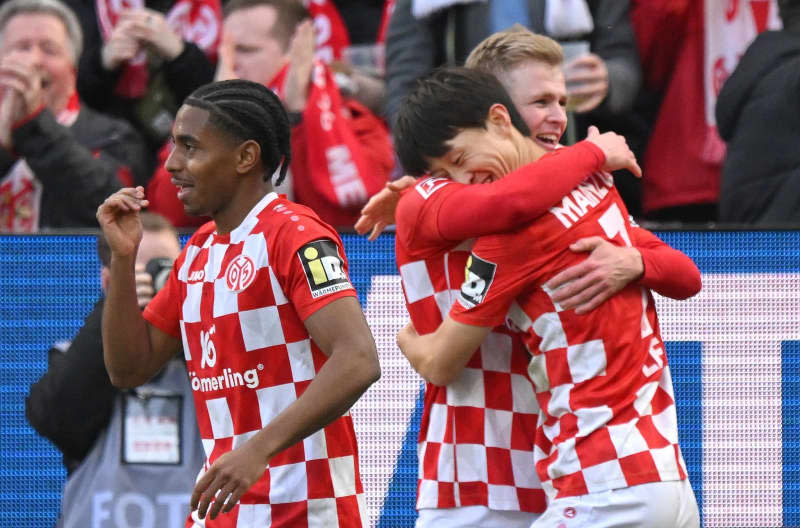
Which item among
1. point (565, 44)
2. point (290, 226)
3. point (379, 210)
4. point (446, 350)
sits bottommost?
point (446, 350)

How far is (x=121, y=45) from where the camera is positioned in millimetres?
6082

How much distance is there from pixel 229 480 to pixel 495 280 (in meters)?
0.82

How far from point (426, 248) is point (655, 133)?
2799 millimetres

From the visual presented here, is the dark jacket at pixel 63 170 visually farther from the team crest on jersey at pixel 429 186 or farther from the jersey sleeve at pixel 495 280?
the jersey sleeve at pixel 495 280

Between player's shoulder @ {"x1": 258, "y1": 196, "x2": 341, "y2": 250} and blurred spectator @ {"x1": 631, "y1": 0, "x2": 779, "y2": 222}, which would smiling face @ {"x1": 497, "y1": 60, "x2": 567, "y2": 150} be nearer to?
player's shoulder @ {"x1": 258, "y1": 196, "x2": 341, "y2": 250}

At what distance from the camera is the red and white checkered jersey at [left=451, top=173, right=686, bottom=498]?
299 cm

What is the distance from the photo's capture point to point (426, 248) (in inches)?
131

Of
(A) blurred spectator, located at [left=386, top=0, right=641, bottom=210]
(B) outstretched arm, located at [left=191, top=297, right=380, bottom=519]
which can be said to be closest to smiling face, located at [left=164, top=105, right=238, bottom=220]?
(B) outstretched arm, located at [left=191, top=297, right=380, bottom=519]

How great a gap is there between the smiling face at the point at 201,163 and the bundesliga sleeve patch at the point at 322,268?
311mm

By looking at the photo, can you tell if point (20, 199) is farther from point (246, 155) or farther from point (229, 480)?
point (229, 480)

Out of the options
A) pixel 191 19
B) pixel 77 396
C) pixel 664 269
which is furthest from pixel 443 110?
pixel 191 19

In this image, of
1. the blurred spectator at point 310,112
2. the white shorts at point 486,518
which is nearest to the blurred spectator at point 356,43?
the blurred spectator at point 310,112

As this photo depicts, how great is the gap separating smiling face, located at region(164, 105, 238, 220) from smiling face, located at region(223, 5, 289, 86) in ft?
8.58

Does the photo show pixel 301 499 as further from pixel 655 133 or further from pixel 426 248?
pixel 655 133
